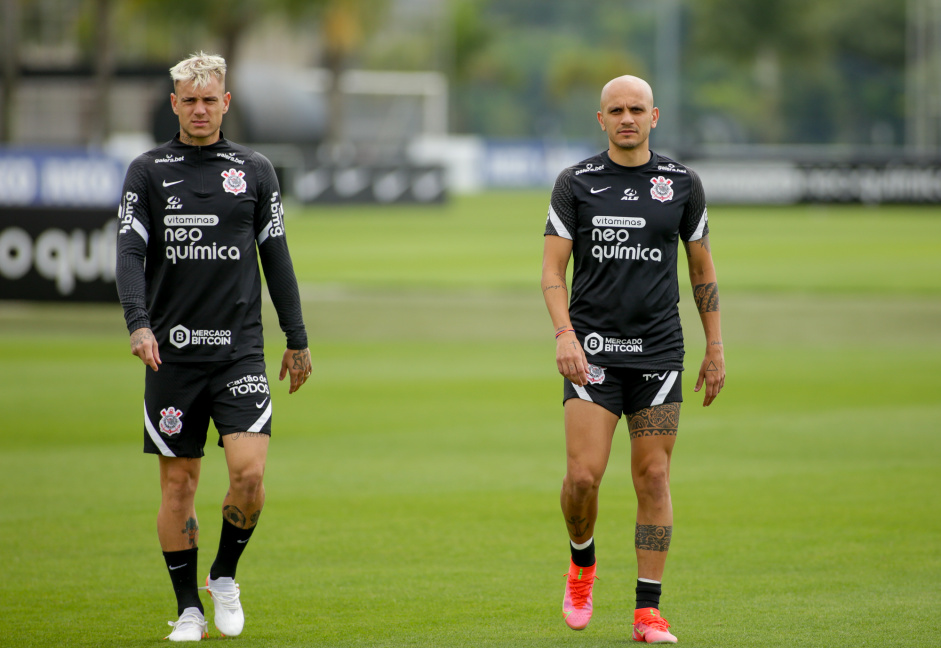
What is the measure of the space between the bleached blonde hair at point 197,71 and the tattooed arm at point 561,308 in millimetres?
1521

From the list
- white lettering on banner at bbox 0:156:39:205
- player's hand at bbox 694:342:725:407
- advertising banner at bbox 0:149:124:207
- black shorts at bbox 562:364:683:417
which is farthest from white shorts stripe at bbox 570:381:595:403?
white lettering on banner at bbox 0:156:39:205

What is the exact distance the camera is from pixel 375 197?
44.0 metres

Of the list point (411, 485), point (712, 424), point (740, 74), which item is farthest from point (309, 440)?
point (740, 74)

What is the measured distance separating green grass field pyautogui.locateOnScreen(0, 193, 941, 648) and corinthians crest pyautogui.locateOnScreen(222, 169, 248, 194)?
1858 millimetres

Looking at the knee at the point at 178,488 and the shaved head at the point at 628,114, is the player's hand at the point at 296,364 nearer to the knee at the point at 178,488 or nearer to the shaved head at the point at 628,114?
the knee at the point at 178,488

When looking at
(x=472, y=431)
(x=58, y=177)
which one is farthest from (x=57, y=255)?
(x=58, y=177)

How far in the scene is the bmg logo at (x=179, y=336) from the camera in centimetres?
557

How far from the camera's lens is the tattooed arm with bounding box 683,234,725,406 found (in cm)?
577

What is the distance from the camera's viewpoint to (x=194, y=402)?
5.62 meters

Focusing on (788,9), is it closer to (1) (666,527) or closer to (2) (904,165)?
(2) (904,165)

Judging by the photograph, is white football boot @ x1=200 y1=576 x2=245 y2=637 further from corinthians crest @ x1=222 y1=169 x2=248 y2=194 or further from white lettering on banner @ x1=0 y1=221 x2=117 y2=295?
white lettering on banner @ x1=0 y1=221 x2=117 y2=295

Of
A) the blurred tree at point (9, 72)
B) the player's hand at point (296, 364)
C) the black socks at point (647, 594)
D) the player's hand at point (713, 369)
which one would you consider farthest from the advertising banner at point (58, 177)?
the black socks at point (647, 594)

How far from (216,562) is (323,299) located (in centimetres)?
1314

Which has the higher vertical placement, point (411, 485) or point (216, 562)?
point (216, 562)
